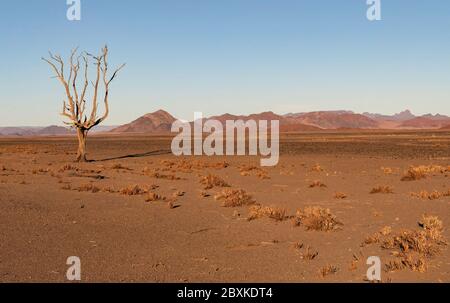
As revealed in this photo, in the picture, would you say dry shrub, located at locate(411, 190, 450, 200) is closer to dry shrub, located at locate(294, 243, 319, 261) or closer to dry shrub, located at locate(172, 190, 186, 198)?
dry shrub, located at locate(294, 243, 319, 261)

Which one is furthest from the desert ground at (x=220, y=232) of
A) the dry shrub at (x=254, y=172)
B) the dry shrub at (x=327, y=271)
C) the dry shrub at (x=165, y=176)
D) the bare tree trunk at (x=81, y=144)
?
the bare tree trunk at (x=81, y=144)

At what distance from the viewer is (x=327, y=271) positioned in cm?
727

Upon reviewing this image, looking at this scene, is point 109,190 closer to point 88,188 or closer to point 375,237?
point 88,188

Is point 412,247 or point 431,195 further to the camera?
point 431,195

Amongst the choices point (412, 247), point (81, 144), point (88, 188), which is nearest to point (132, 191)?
point (88, 188)

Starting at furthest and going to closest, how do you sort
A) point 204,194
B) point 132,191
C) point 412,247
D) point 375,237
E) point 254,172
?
point 254,172, point 204,194, point 132,191, point 375,237, point 412,247

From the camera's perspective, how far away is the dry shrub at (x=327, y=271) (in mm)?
7137

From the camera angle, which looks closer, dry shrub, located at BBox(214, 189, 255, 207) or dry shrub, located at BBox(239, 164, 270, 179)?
dry shrub, located at BBox(214, 189, 255, 207)

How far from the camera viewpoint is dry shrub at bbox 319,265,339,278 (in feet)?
23.4

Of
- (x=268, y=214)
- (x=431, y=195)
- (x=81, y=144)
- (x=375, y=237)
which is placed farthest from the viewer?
(x=81, y=144)

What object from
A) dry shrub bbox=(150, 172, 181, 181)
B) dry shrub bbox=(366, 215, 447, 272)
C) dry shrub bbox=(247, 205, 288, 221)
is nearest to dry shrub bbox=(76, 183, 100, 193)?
dry shrub bbox=(150, 172, 181, 181)
